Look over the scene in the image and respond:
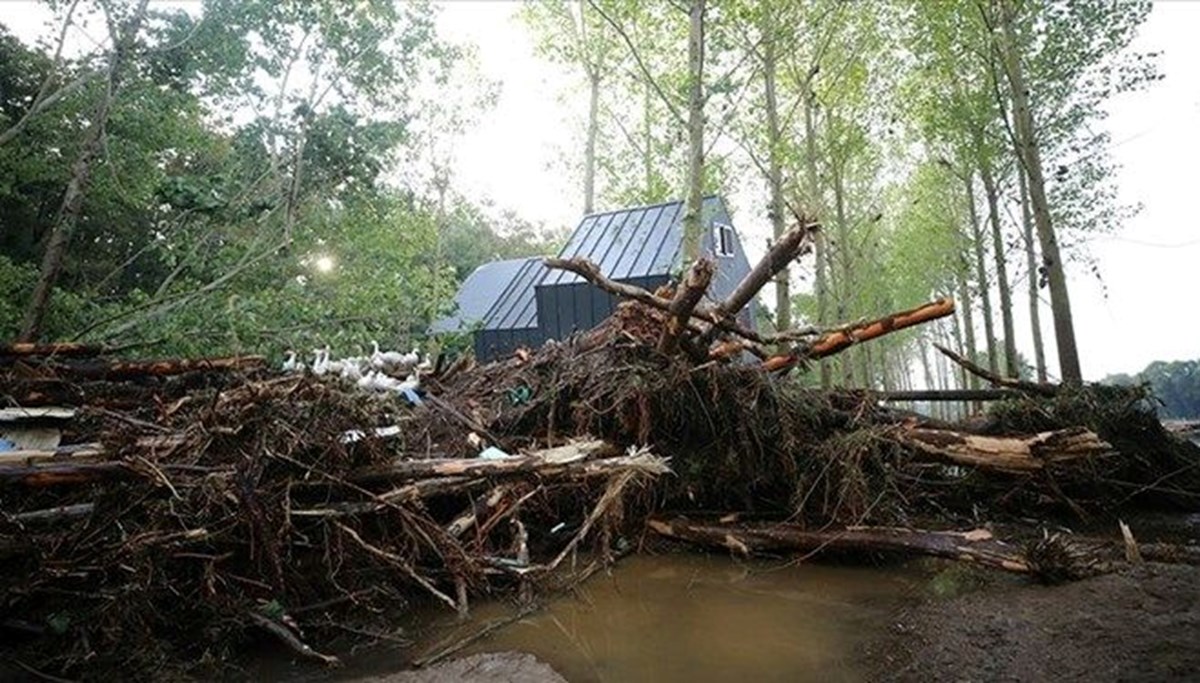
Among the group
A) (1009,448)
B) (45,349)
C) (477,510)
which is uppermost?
(45,349)

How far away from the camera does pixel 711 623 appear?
318 cm

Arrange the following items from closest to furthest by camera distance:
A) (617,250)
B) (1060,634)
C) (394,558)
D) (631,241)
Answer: (1060,634) < (394,558) < (617,250) < (631,241)

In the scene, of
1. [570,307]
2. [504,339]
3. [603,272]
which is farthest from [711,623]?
[504,339]

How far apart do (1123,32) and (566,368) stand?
1267cm

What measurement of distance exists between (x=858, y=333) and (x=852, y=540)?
6.04 ft

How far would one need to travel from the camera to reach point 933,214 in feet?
65.3

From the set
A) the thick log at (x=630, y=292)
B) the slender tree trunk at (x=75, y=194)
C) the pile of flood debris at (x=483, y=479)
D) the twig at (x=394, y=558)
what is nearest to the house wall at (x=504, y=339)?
the slender tree trunk at (x=75, y=194)

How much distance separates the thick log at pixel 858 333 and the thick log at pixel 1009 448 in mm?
863

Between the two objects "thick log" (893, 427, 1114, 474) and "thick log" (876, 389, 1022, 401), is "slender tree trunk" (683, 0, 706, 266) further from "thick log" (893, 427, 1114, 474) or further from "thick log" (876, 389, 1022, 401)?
"thick log" (893, 427, 1114, 474)

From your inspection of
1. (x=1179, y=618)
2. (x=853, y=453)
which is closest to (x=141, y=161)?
(x=853, y=453)

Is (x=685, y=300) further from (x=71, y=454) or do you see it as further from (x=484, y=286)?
(x=484, y=286)

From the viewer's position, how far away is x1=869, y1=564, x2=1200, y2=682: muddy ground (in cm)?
244

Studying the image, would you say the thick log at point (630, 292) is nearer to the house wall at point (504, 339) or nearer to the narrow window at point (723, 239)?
the house wall at point (504, 339)

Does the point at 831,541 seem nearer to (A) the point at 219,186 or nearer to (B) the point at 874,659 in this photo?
(B) the point at 874,659
